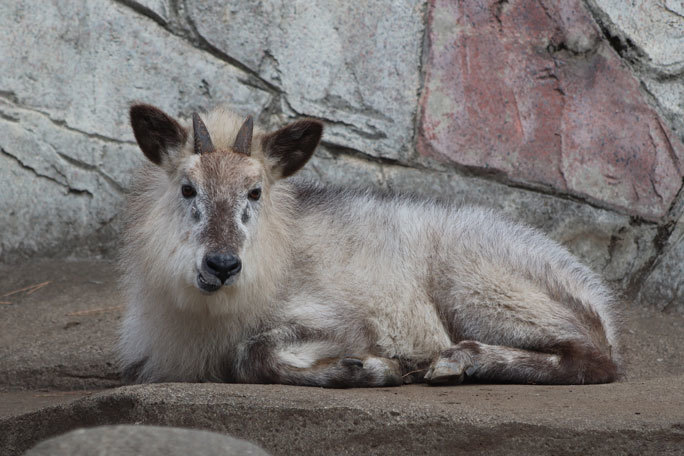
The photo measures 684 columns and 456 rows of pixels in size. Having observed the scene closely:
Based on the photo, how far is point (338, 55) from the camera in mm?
6020

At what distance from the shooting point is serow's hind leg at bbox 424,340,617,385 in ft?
13.1

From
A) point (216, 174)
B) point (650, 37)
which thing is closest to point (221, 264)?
point (216, 174)

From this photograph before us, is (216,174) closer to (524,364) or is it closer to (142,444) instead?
(142,444)

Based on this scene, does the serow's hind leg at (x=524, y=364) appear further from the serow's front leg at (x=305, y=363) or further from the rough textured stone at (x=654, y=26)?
the rough textured stone at (x=654, y=26)

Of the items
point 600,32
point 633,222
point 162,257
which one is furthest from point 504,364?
point 600,32

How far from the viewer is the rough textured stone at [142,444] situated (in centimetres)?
253

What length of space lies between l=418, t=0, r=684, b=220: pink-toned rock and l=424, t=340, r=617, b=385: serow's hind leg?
2.11 meters

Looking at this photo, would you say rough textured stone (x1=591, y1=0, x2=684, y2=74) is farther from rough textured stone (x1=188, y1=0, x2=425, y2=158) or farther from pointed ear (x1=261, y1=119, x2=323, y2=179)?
pointed ear (x1=261, y1=119, x2=323, y2=179)

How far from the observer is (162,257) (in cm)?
386

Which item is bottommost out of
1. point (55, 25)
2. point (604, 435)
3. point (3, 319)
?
point (3, 319)

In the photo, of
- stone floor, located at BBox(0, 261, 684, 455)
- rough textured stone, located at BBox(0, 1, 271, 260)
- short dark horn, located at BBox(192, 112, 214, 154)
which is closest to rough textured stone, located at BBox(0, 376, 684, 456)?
stone floor, located at BBox(0, 261, 684, 455)

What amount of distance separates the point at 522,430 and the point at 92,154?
3.83 m

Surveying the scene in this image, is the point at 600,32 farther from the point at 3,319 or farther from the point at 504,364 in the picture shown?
the point at 3,319

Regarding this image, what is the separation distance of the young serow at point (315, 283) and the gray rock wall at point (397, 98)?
4.88 feet
